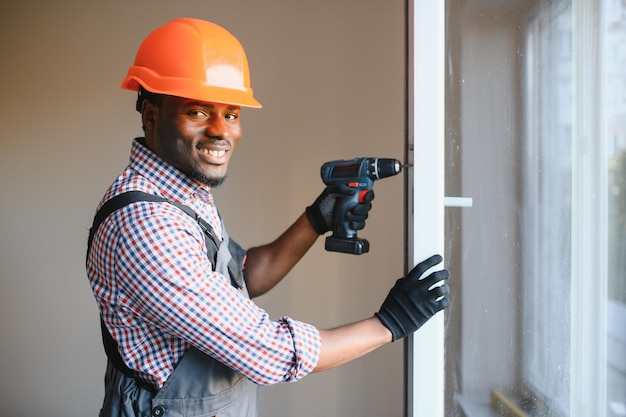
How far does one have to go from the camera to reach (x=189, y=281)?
3.08 feet

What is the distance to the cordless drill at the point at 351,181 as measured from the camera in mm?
1226

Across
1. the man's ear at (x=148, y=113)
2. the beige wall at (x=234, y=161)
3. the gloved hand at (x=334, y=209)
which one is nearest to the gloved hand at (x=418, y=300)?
the gloved hand at (x=334, y=209)

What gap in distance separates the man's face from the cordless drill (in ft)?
0.96

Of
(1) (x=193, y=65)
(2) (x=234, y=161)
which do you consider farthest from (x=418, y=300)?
(2) (x=234, y=161)

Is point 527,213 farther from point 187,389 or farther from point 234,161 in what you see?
point 234,161

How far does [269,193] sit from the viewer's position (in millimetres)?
2209

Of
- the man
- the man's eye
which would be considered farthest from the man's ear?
the man's eye

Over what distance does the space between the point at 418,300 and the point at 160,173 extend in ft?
2.03

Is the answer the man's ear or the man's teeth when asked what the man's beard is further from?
the man's ear

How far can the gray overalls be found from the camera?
3.50ft

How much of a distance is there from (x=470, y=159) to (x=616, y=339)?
46cm

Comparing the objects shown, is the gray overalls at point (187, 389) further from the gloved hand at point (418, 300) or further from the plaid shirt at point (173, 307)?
the gloved hand at point (418, 300)

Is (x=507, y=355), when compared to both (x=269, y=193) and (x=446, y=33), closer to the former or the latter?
(x=446, y=33)

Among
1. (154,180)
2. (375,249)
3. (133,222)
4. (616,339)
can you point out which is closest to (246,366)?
(133,222)
